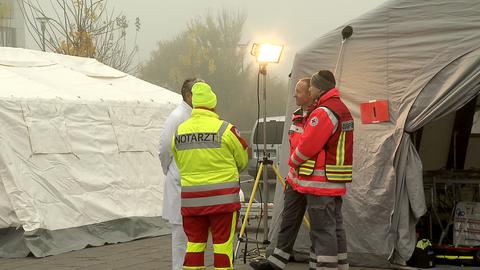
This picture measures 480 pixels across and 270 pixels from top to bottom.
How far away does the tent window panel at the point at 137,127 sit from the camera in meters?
11.9

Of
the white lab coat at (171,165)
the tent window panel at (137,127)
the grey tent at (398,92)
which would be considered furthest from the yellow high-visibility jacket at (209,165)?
the tent window panel at (137,127)

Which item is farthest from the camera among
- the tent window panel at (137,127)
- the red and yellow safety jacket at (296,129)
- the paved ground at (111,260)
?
the tent window panel at (137,127)

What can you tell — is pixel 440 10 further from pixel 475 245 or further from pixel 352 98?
pixel 475 245

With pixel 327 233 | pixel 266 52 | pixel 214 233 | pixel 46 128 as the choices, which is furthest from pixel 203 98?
pixel 46 128

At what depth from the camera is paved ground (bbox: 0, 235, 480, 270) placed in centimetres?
902

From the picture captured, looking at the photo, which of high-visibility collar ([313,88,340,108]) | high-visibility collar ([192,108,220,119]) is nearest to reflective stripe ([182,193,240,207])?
high-visibility collar ([192,108,220,119])

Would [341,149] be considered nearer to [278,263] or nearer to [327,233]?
[327,233]

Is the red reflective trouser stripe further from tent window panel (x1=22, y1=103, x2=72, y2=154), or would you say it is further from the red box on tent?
tent window panel (x1=22, y1=103, x2=72, y2=154)

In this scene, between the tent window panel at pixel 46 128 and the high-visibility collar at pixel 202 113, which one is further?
the tent window panel at pixel 46 128

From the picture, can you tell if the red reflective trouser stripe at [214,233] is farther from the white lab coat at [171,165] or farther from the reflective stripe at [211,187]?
the white lab coat at [171,165]

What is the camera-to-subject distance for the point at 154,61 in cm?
5500

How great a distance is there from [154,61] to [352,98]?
47.2 m

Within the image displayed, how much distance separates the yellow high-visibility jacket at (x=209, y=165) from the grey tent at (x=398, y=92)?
8.04 ft

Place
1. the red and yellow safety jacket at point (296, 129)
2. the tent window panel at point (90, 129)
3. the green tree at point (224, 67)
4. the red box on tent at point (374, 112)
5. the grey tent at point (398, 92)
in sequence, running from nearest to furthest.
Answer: the red and yellow safety jacket at point (296, 129), the grey tent at point (398, 92), the red box on tent at point (374, 112), the tent window panel at point (90, 129), the green tree at point (224, 67)
